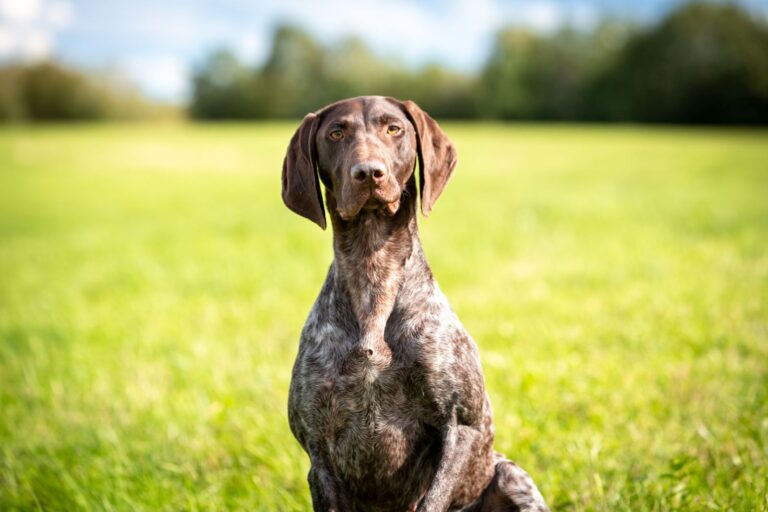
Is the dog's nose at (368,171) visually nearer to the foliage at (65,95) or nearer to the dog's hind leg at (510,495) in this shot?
the dog's hind leg at (510,495)

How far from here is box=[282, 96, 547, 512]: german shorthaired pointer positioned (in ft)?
9.30

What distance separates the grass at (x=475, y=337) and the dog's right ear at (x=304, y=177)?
1673mm

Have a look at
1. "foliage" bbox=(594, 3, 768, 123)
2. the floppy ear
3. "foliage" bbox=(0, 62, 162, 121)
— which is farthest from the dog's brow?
"foliage" bbox=(0, 62, 162, 121)

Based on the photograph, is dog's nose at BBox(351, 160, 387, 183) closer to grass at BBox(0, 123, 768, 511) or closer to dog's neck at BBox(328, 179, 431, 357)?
dog's neck at BBox(328, 179, 431, 357)

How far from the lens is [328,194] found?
322 centimetres

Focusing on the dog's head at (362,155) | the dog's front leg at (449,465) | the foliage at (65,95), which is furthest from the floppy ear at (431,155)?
the foliage at (65,95)

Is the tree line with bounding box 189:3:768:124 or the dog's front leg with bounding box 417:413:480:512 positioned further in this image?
the tree line with bounding box 189:3:768:124

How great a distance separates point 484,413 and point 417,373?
412 millimetres

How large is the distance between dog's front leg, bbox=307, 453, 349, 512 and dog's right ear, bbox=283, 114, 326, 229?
1044 millimetres

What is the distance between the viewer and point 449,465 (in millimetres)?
2744

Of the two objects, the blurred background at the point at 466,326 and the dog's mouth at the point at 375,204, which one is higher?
the dog's mouth at the point at 375,204

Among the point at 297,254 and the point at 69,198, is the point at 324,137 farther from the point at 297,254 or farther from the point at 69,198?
the point at 69,198

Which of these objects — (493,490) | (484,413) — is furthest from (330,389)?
(493,490)

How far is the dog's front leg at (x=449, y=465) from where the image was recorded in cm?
268
